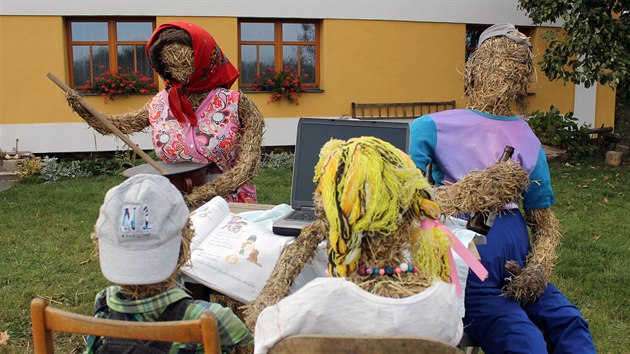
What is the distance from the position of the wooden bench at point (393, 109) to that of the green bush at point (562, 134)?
64.4 inches

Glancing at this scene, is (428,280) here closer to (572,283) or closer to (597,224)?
(572,283)

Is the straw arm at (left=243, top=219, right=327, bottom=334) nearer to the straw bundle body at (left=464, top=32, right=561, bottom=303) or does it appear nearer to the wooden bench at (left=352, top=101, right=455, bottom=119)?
the straw bundle body at (left=464, top=32, right=561, bottom=303)

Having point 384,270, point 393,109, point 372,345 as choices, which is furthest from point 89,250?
point 393,109

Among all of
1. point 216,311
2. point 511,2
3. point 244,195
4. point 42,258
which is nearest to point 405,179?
point 216,311

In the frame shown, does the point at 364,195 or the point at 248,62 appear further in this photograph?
the point at 248,62

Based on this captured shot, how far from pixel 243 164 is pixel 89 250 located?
2858 millimetres

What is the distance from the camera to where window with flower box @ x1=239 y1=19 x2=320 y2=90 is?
10.7 m

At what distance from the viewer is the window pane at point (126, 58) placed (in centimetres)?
1030

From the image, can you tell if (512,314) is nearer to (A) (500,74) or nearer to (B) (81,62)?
(A) (500,74)

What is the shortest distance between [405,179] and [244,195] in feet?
6.15

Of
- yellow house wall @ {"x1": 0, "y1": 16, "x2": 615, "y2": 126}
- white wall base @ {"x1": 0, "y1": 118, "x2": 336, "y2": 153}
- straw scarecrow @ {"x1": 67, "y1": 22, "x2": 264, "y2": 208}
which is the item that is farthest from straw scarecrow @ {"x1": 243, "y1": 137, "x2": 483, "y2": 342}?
white wall base @ {"x1": 0, "y1": 118, "x2": 336, "y2": 153}

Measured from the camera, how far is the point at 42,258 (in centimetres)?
515

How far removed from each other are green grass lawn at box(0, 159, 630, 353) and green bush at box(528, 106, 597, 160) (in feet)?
6.19

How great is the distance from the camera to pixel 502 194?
233cm
